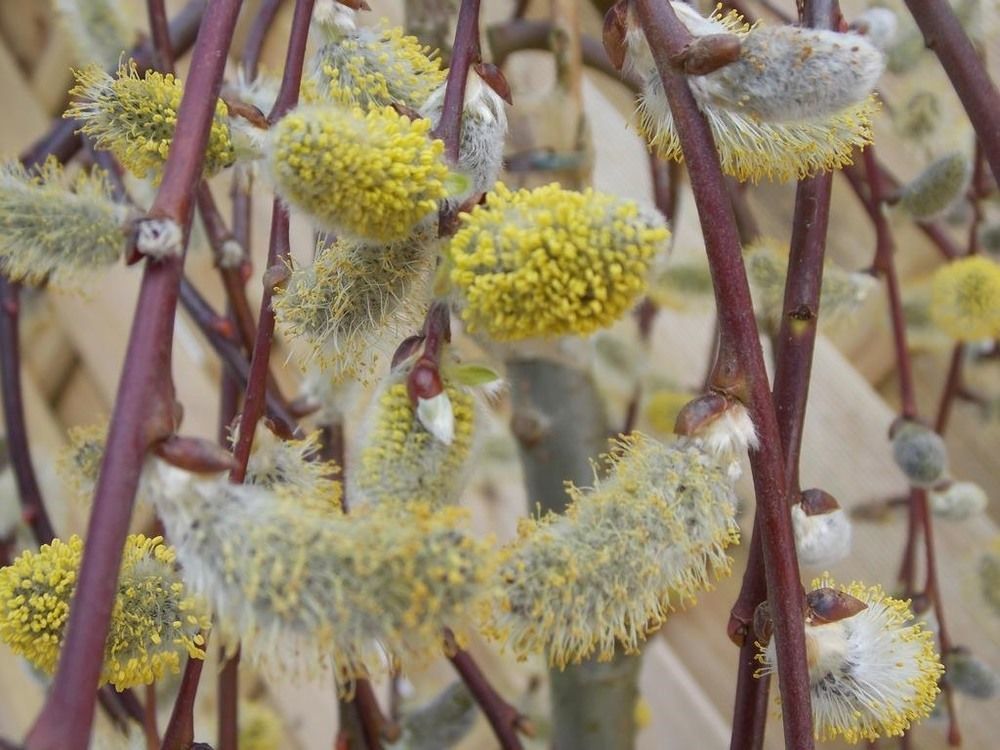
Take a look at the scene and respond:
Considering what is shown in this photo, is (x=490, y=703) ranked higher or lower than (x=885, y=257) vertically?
lower

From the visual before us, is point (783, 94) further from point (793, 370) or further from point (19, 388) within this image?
point (19, 388)

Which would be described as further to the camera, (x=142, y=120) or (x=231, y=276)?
(x=231, y=276)

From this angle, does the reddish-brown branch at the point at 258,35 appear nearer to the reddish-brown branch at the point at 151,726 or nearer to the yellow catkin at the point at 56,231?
the yellow catkin at the point at 56,231

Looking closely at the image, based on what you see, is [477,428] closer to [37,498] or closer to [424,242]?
[424,242]

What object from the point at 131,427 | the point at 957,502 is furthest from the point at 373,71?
the point at 957,502

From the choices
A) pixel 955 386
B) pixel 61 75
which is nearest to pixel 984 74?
pixel 955 386

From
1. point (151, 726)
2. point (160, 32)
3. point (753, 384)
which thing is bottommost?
point (151, 726)
